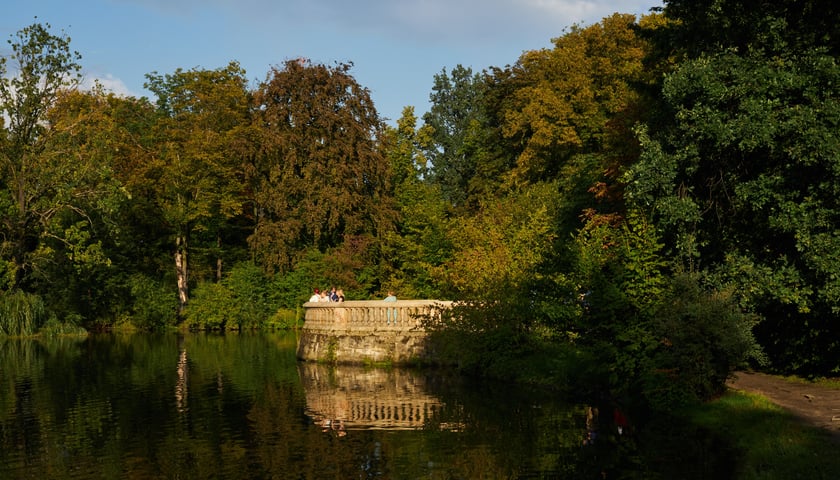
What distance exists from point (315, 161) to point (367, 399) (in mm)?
32128

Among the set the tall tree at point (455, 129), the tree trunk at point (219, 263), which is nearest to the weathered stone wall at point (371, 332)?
the tree trunk at point (219, 263)

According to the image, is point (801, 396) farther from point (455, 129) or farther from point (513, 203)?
point (455, 129)

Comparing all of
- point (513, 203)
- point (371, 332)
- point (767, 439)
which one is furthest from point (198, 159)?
point (767, 439)

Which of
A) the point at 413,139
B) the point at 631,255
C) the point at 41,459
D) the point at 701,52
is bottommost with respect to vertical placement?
the point at 41,459

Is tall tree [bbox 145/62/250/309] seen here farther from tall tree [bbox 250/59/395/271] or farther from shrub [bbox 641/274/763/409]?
shrub [bbox 641/274/763/409]

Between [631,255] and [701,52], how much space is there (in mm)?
5414

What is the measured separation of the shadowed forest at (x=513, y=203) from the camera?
18.9 meters

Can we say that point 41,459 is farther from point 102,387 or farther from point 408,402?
point 102,387

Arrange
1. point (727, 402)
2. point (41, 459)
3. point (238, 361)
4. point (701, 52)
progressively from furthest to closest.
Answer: point (238, 361) < point (701, 52) < point (727, 402) < point (41, 459)

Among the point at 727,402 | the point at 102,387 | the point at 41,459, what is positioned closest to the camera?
the point at 41,459

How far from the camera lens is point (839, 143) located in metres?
17.4

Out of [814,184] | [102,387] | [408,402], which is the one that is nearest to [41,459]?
[408,402]

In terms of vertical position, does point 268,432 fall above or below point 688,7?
below

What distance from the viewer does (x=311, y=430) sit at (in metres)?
19.8
